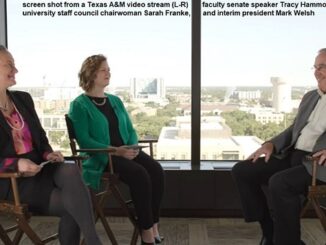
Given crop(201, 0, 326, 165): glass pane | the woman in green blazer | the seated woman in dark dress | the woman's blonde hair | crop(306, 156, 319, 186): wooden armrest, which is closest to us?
the seated woman in dark dress

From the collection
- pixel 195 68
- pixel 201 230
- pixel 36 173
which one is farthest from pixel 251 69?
pixel 36 173

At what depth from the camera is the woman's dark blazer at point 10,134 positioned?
2.61m

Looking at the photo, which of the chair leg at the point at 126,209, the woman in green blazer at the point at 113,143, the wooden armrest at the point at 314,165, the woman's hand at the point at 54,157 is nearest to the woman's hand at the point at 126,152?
the woman in green blazer at the point at 113,143

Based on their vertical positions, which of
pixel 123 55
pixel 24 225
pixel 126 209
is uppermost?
pixel 123 55

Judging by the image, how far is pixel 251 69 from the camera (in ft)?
13.9

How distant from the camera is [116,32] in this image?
4277 mm

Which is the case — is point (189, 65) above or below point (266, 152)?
above

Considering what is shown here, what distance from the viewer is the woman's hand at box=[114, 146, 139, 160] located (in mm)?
3168

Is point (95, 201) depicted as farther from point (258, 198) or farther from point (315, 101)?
point (315, 101)

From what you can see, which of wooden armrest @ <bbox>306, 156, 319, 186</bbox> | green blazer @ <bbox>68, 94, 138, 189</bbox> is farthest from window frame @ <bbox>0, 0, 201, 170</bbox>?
wooden armrest @ <bbox>306, 156, 319, 186</bbox>

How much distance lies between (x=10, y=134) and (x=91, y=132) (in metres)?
0.75

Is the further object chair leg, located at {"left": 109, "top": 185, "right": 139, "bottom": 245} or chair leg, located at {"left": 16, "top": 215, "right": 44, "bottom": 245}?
chair leg, located at {"left": 109, "top": 185, "right": 139, "bottom": 245}

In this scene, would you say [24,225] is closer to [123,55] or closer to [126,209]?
[126,209]

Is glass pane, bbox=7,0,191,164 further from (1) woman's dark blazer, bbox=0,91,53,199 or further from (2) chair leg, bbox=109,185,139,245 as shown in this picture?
(1) woman's dark blazer, bbox=0,91,53,199
